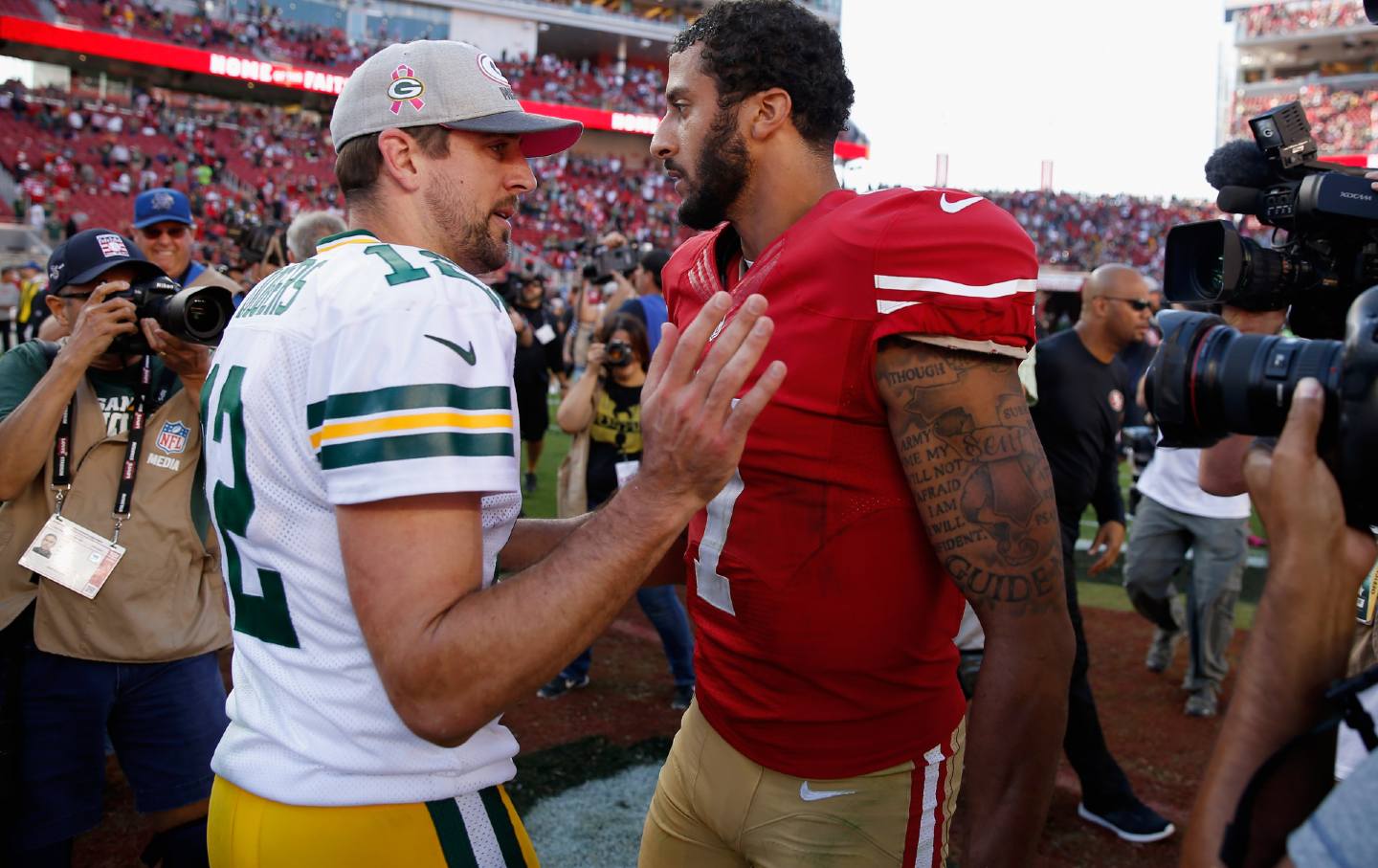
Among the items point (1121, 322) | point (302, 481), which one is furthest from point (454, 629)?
point (1121, 322)

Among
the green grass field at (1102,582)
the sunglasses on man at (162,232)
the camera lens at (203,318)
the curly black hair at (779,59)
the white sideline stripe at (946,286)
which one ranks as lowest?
the green grass field at (1102,582)

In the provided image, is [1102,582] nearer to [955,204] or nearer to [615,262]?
[615,262]

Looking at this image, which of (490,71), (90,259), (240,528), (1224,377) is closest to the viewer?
(1224,377)

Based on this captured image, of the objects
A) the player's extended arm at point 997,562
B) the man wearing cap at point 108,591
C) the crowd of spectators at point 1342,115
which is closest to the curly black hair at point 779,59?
the player's extended arm at point 997,562

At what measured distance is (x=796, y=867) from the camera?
175 centimetres

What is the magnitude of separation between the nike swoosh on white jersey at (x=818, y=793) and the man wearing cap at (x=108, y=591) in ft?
6.51

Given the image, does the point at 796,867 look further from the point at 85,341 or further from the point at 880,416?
the point at 85,341

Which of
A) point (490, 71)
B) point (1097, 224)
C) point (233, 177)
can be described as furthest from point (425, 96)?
point (1097, 224)

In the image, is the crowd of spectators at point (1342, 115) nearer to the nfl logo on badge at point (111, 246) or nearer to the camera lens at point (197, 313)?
the nfl logo on badge at point (111, 246)

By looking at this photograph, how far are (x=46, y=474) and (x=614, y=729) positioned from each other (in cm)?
245

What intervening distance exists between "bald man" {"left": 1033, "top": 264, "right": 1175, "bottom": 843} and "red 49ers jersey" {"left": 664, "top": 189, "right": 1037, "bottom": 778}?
217 cm

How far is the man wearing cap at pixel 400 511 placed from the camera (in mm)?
1257

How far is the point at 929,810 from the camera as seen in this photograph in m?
1.82

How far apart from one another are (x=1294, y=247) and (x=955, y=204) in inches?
24.9
